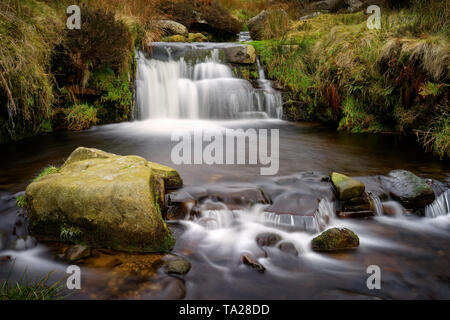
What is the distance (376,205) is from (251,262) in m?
1.92

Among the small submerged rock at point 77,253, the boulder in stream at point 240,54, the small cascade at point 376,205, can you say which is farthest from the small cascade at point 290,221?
the boulder in stream at point 240,54

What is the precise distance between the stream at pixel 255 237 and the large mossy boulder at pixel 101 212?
124 mm

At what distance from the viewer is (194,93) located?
9.01m

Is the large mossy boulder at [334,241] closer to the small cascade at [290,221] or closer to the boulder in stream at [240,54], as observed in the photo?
the small cascade at [290,221]

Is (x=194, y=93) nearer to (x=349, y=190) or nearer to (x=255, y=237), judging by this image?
(x=349, y=190)

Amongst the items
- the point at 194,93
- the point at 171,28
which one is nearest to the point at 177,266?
the point at 194,93

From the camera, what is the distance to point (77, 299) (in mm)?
2207

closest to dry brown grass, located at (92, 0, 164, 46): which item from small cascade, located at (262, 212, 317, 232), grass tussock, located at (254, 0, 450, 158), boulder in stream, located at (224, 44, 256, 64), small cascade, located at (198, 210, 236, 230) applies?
boulder in stream, located at (224, 44, 256, 64)

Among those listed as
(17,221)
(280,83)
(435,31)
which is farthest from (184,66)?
(17,221)

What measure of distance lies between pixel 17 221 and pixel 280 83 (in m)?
7.98

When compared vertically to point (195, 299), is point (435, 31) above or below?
above

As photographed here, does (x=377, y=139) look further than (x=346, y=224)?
Yes

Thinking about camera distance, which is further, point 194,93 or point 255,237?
point 194,93

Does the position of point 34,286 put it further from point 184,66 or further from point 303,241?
point 184,66
